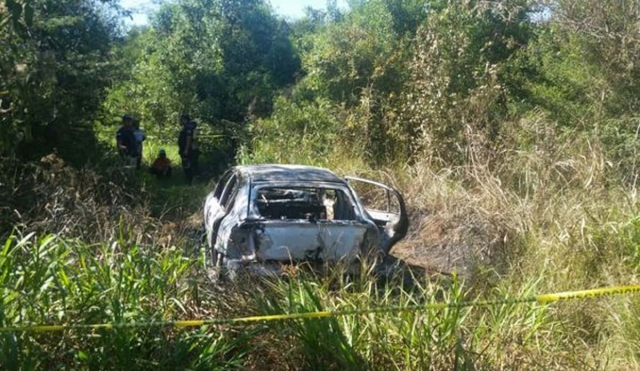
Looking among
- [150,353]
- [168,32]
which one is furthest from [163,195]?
[168,32]

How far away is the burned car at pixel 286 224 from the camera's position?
6.63 m

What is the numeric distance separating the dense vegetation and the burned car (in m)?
0.47

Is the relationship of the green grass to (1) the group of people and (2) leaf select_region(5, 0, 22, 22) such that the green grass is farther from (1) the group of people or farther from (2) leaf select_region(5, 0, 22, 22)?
(1) the group of people

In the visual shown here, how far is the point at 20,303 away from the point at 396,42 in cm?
1262

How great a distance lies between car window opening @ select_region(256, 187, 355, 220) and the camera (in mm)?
7859

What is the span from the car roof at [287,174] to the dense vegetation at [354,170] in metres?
1.00

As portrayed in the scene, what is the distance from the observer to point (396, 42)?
51.8 feet

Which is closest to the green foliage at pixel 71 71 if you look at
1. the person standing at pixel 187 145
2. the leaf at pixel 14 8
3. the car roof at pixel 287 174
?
the person standing at pixel 187 145

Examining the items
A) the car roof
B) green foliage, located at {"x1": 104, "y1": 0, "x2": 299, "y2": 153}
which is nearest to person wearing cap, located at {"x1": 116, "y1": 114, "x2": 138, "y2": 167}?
green foliage, located at {"x1": 104, "y1": 0, "x2": 299, "y2": 153}

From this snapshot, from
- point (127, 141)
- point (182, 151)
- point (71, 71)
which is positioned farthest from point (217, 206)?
point (182, 151)

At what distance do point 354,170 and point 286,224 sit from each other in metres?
6.22

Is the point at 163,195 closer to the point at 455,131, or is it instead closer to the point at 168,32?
the point at 455,131

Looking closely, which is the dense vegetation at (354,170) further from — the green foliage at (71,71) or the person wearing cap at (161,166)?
the person wearing cap at (161,166)

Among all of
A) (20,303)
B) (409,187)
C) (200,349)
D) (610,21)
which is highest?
(610,21)
